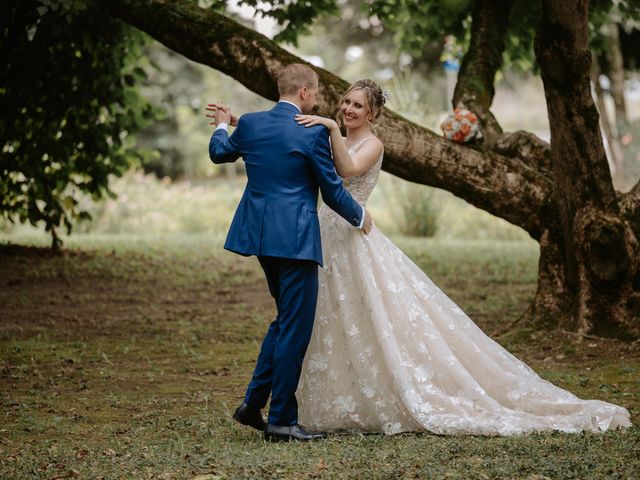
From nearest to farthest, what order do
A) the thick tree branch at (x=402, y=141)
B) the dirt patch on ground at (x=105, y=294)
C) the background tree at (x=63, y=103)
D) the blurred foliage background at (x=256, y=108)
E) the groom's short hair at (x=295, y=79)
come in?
the groom's short hair at (x=295, y=79) → the thick tree branch at (x=402, y=141) → the dirt patch on ground at (x=105, y=294) → the background tree at (x=63, y=103) → the blurred foliage background at (x=256, y=108)

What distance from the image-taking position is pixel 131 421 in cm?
539

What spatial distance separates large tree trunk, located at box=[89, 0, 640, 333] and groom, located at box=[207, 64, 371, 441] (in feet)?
8.85

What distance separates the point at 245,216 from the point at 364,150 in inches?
32.7

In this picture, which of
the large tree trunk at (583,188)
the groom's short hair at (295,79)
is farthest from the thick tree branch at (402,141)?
the groom's short hair at (295,79)

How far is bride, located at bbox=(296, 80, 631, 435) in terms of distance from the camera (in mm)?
4844

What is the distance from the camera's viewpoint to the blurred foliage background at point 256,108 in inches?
432

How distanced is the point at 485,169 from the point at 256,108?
80.8ft

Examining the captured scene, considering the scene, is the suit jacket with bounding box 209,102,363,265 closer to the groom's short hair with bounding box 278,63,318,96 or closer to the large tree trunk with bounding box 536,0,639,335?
the groom's short hair with bounding box 278,63,318,96

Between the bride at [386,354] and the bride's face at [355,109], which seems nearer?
the bride at [386,354]

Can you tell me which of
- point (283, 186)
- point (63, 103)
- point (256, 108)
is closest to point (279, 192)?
point (283, 186)

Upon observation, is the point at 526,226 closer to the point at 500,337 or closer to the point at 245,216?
the point at 500,337

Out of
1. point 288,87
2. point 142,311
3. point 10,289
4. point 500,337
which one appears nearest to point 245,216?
point 288,87

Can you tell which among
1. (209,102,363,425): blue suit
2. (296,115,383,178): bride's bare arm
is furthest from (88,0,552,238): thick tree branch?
(209,102,363,425): blue suit

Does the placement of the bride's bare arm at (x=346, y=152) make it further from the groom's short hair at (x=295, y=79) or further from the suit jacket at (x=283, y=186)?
the groom's short hair at (x=295, y=79)
